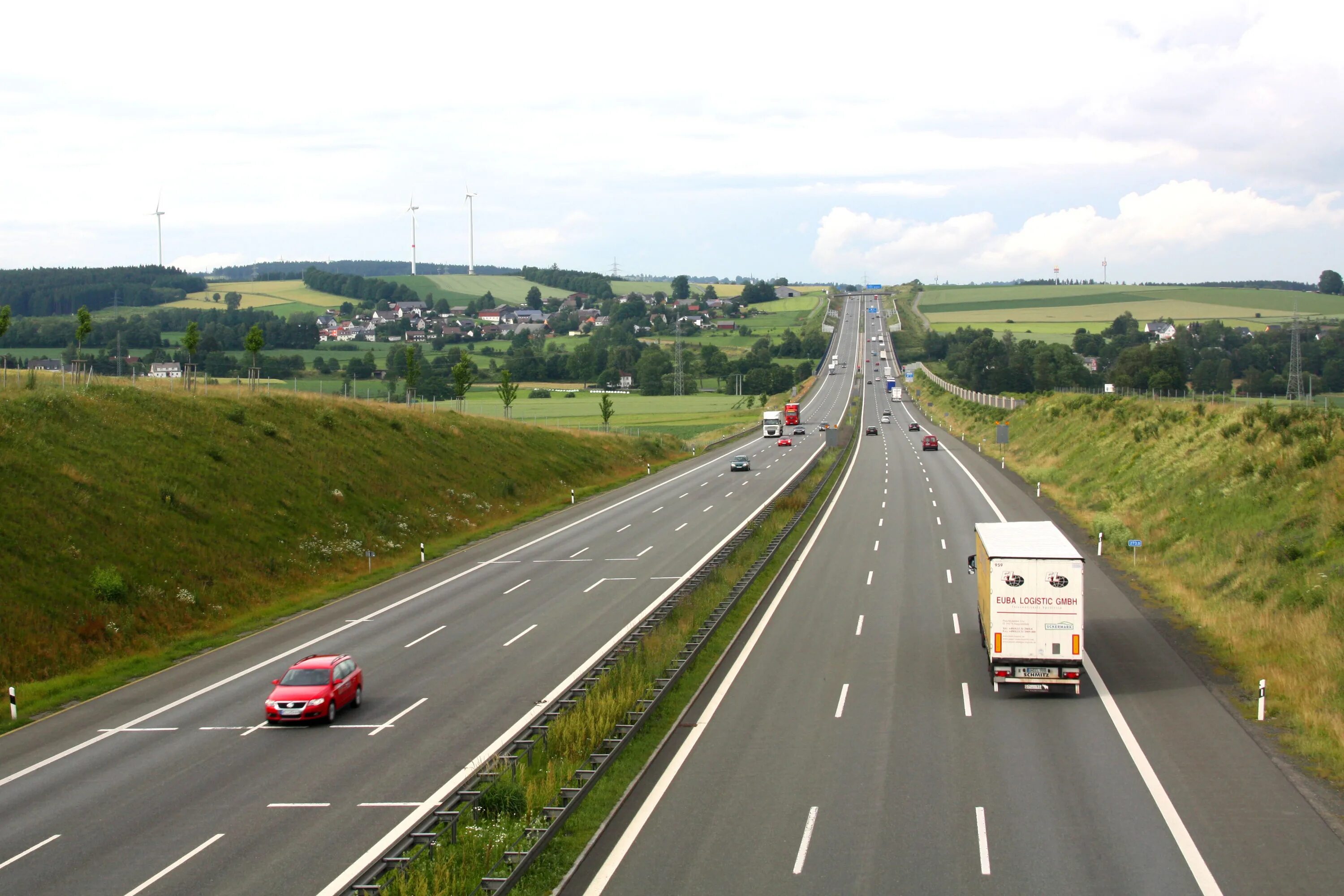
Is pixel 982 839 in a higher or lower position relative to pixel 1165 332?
lower

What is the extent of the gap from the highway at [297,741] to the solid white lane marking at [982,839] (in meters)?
8.49

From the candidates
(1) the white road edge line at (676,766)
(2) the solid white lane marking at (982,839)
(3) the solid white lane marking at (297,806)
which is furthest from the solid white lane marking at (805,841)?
(3) the solid white lane marking at (297,806)

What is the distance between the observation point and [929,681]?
24.0 meters

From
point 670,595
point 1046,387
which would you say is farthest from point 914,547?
point 1046,387

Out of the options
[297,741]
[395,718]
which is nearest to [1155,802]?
[395,718]

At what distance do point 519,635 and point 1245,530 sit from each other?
2359cm

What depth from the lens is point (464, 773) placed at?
60.8 feet

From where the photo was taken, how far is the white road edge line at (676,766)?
14.0 meters

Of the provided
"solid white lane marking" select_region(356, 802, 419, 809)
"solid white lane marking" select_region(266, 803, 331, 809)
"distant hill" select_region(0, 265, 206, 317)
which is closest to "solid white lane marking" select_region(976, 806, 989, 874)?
"solid white lane marking" select_region(356, 802, 419, 809)

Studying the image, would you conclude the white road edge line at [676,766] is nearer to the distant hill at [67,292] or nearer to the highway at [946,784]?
the highway at [946,784]

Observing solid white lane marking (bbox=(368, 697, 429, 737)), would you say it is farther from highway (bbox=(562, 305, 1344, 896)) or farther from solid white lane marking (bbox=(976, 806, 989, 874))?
solid white lane marking (bbox=(976, 806, 989, 874))

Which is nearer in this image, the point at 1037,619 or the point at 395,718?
the point at 1037,619

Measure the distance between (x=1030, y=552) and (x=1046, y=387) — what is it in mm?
137368

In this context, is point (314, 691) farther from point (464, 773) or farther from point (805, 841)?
point (805, 841)
